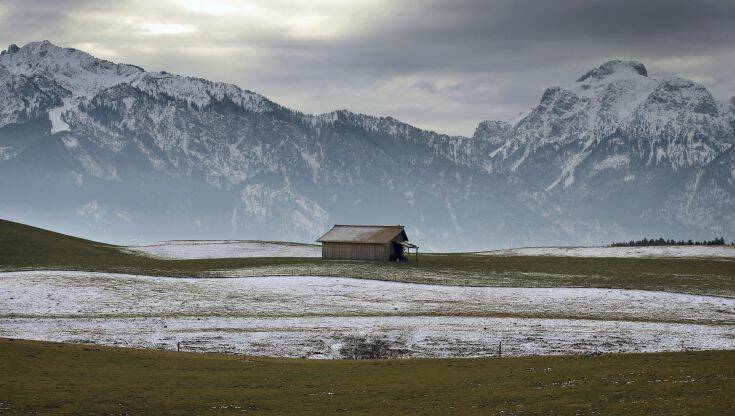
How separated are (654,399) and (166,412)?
776 inches

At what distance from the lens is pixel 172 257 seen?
145m

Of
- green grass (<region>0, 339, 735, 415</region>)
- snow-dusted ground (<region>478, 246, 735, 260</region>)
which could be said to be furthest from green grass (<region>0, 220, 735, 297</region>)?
green grass (<region>0, 339, 735, 415</region>)

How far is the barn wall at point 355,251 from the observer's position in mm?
131375

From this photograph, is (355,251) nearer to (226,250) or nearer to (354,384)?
(226,250)

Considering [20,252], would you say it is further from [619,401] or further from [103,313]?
[619,401]

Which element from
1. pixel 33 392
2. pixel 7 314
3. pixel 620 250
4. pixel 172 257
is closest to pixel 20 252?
pixel 172 257

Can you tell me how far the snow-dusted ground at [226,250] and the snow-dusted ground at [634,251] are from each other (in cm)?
3649

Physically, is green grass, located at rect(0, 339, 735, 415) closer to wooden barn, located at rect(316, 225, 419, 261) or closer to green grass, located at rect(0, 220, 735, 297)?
green grass, located at rect(0, 220, 735, 297)

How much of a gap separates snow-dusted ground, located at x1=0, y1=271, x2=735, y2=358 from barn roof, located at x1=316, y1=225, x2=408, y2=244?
36.8 meters

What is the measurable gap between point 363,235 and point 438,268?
816 inches

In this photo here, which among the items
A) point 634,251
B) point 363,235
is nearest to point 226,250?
point 363,235

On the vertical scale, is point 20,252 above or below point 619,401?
above

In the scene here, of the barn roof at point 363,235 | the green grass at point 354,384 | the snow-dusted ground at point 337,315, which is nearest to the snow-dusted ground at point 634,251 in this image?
the barn roof at point 363,235

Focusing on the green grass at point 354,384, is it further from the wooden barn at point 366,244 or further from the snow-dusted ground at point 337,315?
the wooden barn at point 366,244
